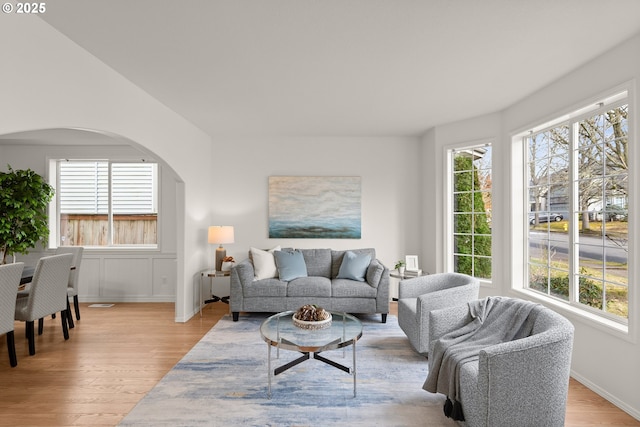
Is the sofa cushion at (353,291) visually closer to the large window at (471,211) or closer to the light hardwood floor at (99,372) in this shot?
Answer: the large window at (471,211)

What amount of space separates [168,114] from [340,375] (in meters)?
3.46

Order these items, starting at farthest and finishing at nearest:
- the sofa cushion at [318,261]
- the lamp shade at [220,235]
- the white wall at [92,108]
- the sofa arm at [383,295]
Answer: the sofa cushion at [318,261] → the lamp shade at [220,235] → the sofa arm at [383,295] → the white wall at [92,108]

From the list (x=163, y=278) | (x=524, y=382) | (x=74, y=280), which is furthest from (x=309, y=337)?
(x=163, y=278)

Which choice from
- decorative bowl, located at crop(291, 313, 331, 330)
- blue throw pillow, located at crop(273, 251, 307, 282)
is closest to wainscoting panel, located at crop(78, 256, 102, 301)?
blue throw pillow, located at crop(273, 251, 307, 282)

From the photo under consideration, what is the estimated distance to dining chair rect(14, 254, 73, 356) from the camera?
10.9 ft

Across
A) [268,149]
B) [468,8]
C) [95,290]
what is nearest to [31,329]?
[95,290]

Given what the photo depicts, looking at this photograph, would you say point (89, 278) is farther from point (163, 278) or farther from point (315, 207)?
point (315, 207)

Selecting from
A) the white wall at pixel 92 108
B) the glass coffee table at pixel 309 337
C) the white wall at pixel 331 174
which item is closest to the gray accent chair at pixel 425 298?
the glass coffee table at pixel 309 337

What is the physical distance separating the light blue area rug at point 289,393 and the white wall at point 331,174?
214 cm

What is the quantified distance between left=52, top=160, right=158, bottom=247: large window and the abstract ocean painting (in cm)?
203

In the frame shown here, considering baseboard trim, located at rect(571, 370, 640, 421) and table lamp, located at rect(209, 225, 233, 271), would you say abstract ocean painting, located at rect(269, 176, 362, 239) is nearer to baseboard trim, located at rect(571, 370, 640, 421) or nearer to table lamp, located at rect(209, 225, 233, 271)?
table lamp, located at rect(209, 225, 233, 271)

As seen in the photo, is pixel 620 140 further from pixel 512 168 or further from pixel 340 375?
pixel 340 375

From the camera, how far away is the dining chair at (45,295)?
10.9ft

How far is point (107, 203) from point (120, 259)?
947 mm
